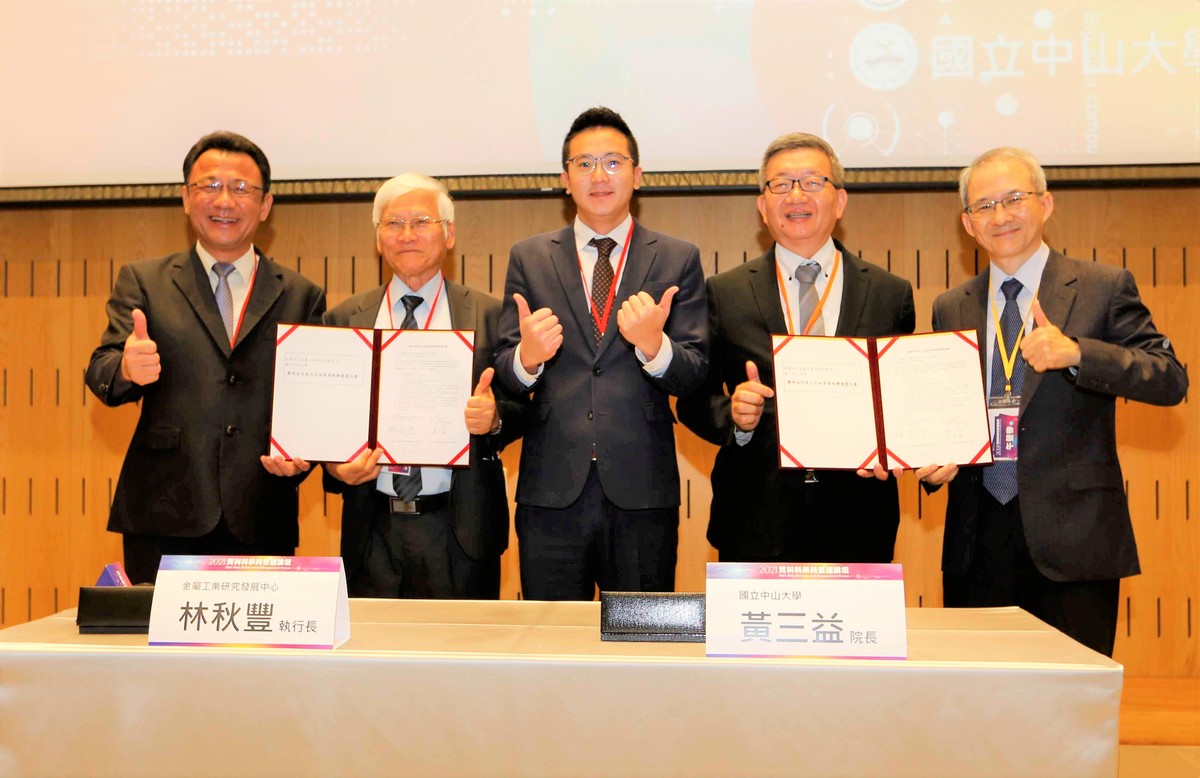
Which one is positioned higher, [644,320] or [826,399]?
[644,320]

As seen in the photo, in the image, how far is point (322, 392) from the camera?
7.66ft

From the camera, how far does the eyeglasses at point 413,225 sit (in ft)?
8.82

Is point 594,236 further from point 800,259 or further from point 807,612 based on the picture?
point 807,612

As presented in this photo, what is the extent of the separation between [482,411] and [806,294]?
95 cm

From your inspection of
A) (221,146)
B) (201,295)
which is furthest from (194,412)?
(221,146)

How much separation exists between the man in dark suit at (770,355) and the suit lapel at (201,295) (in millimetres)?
1323

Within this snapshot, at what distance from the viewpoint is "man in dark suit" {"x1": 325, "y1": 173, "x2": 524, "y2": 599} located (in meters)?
2.54

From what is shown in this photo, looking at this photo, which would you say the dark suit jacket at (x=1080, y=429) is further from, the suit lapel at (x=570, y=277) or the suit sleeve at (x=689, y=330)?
the suit lapel at (x=570, y=277)

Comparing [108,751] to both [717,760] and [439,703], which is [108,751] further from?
[717,760]

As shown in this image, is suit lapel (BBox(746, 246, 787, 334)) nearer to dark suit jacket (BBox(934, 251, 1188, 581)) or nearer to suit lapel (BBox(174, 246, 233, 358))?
dark suit jacket (BBox(934, 251, 1188, 581))

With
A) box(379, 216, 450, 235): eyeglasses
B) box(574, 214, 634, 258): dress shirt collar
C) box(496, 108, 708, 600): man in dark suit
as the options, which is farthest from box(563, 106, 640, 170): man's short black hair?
box(379, 216, 450, 235): eyeglasses

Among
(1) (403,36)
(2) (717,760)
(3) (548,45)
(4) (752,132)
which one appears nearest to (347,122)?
(1) (403,36)

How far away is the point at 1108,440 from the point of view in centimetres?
238

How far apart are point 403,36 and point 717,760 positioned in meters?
3.22
